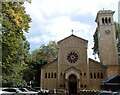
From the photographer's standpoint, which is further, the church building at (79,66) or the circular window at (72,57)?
the circular window at (72,57)

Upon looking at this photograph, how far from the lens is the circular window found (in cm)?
4131

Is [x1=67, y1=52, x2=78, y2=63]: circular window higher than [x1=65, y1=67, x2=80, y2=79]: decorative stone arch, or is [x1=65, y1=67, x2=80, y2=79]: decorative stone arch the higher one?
[x1=67, y1=52, x2=78, y2=63]: circular window

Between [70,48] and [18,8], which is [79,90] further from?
[18,8]

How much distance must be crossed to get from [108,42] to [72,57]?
7530 millimetres

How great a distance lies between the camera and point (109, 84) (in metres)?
20.0

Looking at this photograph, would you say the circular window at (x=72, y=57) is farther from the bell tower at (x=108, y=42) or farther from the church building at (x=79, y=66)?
the bell tower at (x=108, y=42)

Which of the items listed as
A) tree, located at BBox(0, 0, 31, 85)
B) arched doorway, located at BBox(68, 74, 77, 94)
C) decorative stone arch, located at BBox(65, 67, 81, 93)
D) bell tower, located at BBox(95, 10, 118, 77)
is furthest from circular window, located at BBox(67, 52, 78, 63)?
tree, located at BBox(0, 0, 31, 85)

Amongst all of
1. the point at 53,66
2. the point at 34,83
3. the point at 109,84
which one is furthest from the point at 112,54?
the point at 109,84

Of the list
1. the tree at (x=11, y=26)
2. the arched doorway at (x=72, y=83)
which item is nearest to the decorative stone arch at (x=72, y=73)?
the arched doorway at (x=72, y=83)

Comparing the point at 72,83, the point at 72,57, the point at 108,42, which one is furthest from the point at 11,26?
the point at 108,42

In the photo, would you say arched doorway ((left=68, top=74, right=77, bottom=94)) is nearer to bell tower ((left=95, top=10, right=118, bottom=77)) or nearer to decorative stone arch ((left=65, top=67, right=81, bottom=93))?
decorative stone arch ((left=65, top=67, right=81, bottom=93))

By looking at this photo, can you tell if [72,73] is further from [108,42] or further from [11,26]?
[11,26]

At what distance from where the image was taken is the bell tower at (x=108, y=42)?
41031 millimetres

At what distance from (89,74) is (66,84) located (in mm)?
4579
